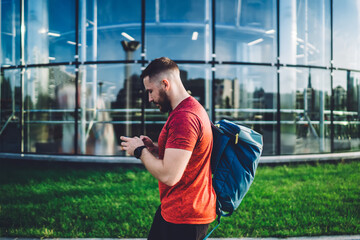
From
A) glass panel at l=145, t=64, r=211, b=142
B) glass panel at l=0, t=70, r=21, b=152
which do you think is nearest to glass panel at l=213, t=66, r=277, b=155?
glass panel at l=145, t=64, r=211, b=142

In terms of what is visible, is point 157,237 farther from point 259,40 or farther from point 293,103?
point 259,40

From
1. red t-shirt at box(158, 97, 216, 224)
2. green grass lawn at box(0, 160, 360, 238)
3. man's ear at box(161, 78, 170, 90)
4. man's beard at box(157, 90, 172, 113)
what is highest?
man's ear at box(161, 78, 170, 90)

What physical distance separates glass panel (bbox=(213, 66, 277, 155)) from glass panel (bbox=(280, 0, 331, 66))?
1228 mm

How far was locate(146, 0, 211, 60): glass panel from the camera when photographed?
42.4 feet

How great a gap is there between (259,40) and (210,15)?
5.34 m

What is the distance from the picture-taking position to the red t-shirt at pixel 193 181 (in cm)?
144

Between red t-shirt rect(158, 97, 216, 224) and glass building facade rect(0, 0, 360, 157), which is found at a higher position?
glass building facade rect(0, 0, 360, 157)

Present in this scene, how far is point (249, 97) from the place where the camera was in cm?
1117

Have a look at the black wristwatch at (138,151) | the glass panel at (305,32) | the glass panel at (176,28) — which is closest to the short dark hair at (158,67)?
the black wristwatch at (138,151)

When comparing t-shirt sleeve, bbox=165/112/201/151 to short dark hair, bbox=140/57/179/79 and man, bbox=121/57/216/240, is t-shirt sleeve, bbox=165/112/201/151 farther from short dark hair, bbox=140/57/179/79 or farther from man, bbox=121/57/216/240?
short dark hair, bbox=140/57/179/79

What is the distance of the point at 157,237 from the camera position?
5.58 ft

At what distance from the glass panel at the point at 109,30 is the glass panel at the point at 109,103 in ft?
2.04

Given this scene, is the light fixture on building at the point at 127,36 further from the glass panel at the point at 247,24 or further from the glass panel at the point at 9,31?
the glass panel at the point at 247,24

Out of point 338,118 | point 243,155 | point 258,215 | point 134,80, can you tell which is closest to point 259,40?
point 338,118
